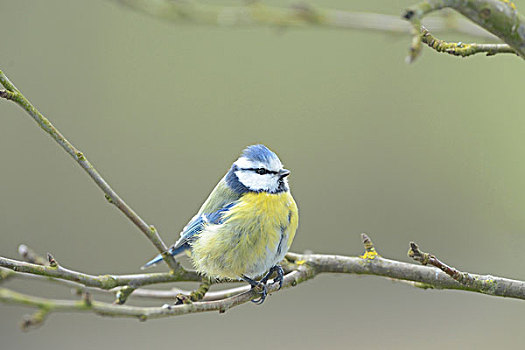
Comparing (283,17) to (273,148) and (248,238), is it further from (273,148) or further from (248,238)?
(273,148)

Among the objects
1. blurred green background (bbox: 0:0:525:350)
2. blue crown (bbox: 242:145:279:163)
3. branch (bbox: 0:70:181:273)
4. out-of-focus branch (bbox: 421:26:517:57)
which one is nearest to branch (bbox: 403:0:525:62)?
out-of-focus branch (bbox: 421:26:517:57)

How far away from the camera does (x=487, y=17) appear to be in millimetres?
988

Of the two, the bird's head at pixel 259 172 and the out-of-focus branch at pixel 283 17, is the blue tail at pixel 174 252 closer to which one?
the bird's head at pixel 259 172

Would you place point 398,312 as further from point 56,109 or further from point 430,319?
point 56,109

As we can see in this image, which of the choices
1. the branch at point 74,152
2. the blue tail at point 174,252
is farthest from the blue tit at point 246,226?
the branch at point 74,152

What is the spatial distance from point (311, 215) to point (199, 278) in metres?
3.36

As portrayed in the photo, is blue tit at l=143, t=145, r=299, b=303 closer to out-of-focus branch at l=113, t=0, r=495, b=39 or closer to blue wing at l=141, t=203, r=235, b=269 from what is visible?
blue wing at l=141, t=203, r=235, b=269

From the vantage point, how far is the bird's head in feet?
6.79

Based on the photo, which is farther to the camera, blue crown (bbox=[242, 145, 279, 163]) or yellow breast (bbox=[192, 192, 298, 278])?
blue crown (bbox=[242, 145, 279, 163])

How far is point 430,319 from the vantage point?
4875 millimetres

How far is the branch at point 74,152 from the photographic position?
1.28 meters

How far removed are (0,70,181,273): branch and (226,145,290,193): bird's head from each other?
1.66ft

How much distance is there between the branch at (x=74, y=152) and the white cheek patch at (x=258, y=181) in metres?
0.50

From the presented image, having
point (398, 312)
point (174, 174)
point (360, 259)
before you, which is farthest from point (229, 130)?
point (360, 259)
